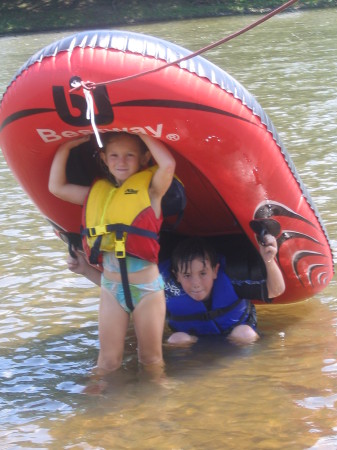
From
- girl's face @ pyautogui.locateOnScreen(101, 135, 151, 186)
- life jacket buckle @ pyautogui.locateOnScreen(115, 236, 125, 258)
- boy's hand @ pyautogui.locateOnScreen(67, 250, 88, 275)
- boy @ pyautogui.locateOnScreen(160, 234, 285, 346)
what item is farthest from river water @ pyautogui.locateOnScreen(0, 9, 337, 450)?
girl's face @ pyautogui.locateOnScreen(101, 135, 151, 186)

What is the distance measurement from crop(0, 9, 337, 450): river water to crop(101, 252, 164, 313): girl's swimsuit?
393 millimetres

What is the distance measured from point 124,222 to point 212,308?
2.57 feet

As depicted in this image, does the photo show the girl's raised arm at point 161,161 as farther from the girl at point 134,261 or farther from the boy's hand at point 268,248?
the boy's hand at point 268,248

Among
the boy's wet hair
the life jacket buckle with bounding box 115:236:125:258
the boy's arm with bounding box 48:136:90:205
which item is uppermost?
the boy's arm with bounding box 48:136:90:205

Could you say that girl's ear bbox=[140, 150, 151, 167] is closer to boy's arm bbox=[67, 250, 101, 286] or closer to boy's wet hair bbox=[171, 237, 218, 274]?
boy's wet hair bbox=[171, 237, 218, 274]

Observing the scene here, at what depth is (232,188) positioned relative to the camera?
3.86 metres

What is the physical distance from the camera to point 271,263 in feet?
13.2

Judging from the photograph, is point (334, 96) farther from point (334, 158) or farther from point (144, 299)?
point (144, 299)

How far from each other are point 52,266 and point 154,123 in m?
2.16

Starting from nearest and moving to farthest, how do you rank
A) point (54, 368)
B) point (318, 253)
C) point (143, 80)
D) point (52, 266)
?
point (143, 80), point (54, 368), point (318, 253), point (52, 266)

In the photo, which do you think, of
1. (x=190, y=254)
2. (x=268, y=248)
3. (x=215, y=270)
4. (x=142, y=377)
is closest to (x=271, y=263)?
(x=268, y=248)

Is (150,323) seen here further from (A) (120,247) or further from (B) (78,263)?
(B) (78,263)

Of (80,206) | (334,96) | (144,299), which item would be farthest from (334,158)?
(144,299)

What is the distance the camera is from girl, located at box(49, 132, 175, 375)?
3.66 m
